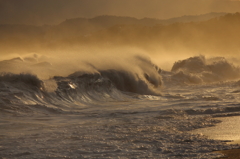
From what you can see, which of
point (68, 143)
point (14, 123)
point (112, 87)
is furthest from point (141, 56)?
Result: point (68, 143)

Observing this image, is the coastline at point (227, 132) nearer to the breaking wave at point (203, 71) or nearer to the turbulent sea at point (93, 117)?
the turbulent sea at point (93, 117)

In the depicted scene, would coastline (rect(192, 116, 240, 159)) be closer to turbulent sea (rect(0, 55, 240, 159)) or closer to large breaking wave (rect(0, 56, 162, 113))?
turbulent sea (rect(0, 55, 240, 159))

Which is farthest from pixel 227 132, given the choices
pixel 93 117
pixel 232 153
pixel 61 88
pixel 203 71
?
pixel 203 71

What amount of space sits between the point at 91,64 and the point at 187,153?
7888 millimetres

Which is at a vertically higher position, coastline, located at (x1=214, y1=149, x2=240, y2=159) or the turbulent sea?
the turbulent sea

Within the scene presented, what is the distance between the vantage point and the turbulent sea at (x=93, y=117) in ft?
14.1

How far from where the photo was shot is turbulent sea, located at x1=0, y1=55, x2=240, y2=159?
4293mm

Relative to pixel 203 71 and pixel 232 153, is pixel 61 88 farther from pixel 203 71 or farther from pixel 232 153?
pixel 203 71

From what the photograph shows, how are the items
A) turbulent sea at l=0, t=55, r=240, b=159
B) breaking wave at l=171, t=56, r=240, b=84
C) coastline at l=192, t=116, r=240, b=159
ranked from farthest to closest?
1. breaking wave at l=171, t=56, r=240, b=84
2. turbulent sea at l=0, t=55, r=240, b=159
3. coastline at l=192, t=116, r=240, b=159

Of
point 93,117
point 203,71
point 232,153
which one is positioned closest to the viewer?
point 232,153

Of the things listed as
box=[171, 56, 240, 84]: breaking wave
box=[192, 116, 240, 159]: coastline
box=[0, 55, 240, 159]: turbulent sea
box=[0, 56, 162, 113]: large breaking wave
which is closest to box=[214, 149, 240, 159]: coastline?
box=[192, 116, 240, 159]: coastline

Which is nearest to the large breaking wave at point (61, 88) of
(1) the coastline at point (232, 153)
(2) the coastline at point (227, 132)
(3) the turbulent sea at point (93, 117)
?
(3) the turbulent sea at point (93, 117)

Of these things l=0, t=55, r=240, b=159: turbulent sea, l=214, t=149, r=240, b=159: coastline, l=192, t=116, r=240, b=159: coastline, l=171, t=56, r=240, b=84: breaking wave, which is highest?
l=171, t=56, r=240, b=84: breaking wave

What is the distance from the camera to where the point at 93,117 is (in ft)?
22.0
